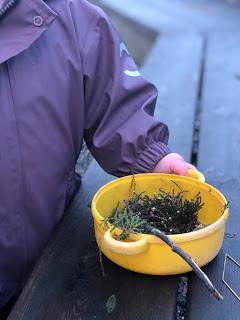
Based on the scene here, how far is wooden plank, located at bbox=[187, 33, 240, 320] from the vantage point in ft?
3.19

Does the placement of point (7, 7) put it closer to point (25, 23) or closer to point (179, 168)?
point (25, 23)

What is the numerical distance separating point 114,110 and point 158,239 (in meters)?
0.43

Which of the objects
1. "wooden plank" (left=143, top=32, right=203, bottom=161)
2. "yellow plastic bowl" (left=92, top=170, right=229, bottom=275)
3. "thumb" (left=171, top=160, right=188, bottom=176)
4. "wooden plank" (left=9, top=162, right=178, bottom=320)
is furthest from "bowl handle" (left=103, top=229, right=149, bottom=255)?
"wooden plank" (left=143, top=32, right=203, bottom=161)

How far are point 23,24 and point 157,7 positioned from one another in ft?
11.4

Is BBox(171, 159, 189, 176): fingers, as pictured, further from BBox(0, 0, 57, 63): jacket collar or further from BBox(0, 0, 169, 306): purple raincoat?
BBox(0, 0, 57, 63): jacket collar

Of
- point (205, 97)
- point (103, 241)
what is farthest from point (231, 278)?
point (205, 97)

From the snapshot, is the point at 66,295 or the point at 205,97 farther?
the point at 205,97

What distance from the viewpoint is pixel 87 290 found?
3.38 ft

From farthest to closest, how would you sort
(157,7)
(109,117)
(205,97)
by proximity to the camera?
(157,7), (205,97), (109,117)

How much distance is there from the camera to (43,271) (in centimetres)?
111

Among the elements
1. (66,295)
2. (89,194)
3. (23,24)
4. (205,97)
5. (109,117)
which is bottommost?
(205,97)

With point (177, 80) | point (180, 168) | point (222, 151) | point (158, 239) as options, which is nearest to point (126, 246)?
point (158, 239)

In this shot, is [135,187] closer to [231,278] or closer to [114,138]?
[114,138]

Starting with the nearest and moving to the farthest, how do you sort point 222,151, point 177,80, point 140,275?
point 140,275 → point 222,151 → point 177,80
